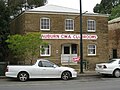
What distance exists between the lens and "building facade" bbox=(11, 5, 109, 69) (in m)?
33.4

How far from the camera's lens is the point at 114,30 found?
44719mm

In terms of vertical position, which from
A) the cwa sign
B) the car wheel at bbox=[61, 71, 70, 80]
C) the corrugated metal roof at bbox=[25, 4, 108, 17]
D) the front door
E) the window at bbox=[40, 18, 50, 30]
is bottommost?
the car wheel at bbox=[61, 71, 70, 80]

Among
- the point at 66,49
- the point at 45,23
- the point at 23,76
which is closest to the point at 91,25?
the point at 66,49

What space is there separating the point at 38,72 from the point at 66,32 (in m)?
13.0

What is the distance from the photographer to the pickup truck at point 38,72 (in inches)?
854

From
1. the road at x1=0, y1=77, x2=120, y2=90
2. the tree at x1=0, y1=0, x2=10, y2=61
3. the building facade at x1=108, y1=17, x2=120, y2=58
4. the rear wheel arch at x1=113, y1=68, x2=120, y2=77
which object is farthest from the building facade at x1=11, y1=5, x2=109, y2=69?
the road at x1=0, y1=77, x2=120, y2=90

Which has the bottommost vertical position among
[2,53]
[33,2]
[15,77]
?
[15,77]

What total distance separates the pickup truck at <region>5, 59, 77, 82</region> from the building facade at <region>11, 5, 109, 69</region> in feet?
33.4

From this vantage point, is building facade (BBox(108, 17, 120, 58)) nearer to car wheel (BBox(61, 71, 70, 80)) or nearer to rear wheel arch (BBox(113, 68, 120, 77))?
rear wheel arch (BBox(113, 68, 120, 77))

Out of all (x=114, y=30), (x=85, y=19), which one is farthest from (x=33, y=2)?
(x=85, y=19)

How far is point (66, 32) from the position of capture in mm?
34375

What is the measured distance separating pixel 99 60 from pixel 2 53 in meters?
11.7

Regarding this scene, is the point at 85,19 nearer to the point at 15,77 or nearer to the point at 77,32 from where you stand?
the point at 77,32

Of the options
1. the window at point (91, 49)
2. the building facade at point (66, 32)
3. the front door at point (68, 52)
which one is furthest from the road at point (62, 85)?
the window at point (91, 49)
